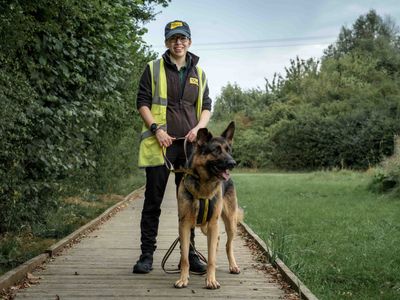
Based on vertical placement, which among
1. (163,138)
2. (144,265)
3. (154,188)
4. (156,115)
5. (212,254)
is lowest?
(144,265)

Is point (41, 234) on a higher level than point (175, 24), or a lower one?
lower

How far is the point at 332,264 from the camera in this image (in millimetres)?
6938

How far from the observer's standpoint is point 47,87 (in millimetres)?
6871

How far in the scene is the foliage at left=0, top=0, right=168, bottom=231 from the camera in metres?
5.17

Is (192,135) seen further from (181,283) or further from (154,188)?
(181,283)

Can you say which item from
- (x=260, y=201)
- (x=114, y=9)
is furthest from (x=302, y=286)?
(x=260, y=201)

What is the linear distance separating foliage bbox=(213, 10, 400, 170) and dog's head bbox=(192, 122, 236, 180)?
33.0 m

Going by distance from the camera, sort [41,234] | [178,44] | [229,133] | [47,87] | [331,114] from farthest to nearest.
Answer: [331,114] → [41,234] → [47,87] → [178,44] → [229,133]

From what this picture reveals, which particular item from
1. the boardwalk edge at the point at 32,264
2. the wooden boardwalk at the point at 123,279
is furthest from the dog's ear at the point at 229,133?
the boardwalk edge at the point at 32,264

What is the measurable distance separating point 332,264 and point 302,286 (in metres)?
2.23

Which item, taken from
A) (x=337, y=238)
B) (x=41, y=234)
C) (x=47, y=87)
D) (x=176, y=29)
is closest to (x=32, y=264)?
(x=47, y=87)

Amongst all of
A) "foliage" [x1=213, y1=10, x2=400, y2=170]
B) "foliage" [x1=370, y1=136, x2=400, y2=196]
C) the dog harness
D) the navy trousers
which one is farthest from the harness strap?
"foliage" [x1=213, y1=10, x2=400, y2=170]

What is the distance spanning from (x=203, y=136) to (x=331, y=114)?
134 ft

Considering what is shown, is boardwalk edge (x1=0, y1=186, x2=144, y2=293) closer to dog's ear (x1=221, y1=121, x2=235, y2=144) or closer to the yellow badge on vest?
dog's ear (x1=221, y1=121, x2=235, y2=144)
